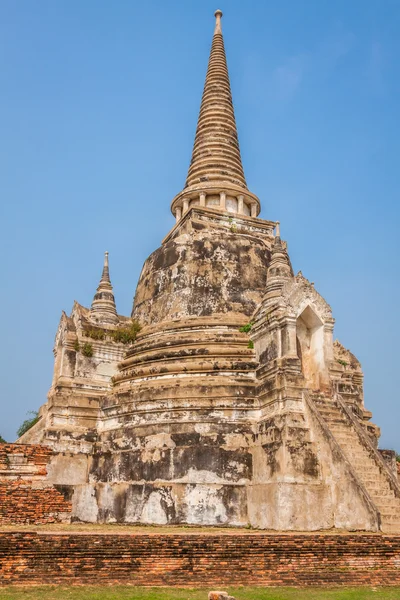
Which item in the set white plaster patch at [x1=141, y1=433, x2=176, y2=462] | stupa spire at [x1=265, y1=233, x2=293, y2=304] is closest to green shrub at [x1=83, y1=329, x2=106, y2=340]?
white plaster patch at [x1=141, y1=433, x2=176, y2=462]

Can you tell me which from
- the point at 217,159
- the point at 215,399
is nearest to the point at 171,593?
the point at 215,399

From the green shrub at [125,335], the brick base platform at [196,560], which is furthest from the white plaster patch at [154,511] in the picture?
the green shrub at [125,335]

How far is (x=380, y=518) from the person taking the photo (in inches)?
496

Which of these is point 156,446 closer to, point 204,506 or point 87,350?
point 204,506

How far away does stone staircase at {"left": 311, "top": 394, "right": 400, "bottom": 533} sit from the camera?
43.7 feet

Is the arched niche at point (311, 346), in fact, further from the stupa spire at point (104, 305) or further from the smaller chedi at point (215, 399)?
the stupa spire at point (104, 305)

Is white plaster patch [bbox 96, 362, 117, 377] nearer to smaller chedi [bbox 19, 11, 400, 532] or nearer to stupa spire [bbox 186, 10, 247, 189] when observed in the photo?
smaller chedi [bbox 19, 11, 400, 532]

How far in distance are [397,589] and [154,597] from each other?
3.86 m

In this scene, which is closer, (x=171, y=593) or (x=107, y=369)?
(x=171, y=593)

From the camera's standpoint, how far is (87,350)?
20.1 m

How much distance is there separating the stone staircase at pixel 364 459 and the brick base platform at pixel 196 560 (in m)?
2.60

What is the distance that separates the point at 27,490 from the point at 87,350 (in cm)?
530

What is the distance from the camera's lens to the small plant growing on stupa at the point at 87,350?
20.1 meters

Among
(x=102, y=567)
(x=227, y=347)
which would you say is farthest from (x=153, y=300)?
(x=102, y=567)
